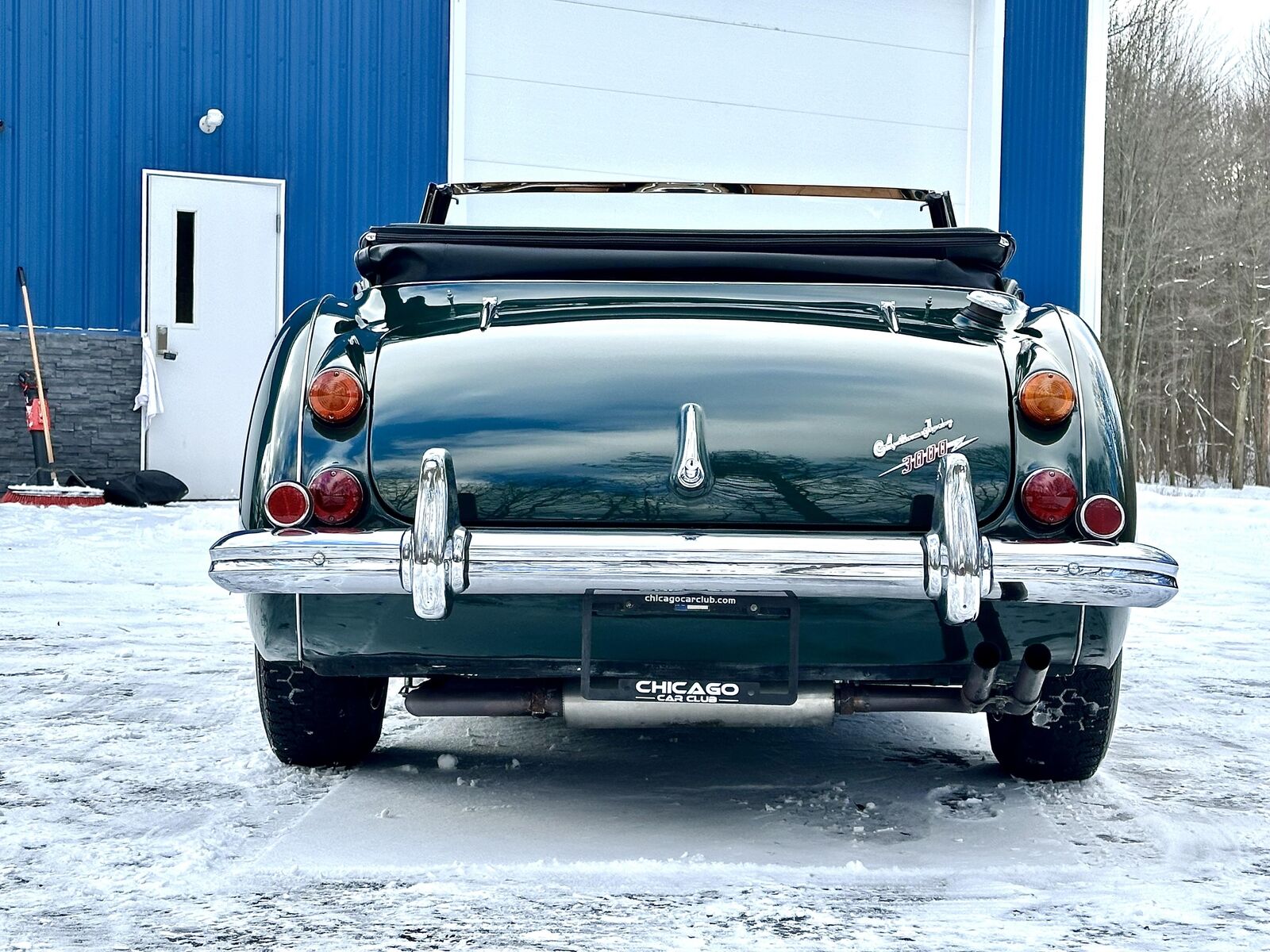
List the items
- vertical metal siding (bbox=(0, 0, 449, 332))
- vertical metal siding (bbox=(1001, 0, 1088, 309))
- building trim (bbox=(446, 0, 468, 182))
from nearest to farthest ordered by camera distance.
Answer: vertical metal siding (bbox=(0, 0, 449, 332)) → building trim (bbox=(446, 0, 468, 182)) → vertical metal siding (bbox=(1001, 0, 1088, 309))

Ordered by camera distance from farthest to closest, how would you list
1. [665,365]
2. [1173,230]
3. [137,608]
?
[1173,230] → [137,608] → [665,365]

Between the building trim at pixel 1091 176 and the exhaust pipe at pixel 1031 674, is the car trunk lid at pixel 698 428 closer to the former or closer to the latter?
the exhaust pipe at pixel 1031 674

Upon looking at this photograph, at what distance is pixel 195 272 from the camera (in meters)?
11.5

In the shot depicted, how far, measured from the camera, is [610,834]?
9.41ft

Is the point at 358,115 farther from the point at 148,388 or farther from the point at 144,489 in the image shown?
the point at 144,489

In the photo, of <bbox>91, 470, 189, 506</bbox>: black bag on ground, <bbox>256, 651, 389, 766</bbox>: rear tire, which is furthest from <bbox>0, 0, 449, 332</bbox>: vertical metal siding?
<bbox>256, 651, 389, 766</bbox>: rear tire

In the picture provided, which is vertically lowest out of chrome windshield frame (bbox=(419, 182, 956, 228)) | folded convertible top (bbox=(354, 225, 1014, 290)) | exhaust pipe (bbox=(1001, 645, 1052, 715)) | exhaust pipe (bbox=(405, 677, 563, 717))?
exhaust pipe (bbox=(405, 677, 563, 717))

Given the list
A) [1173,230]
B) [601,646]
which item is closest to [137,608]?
[601,646]

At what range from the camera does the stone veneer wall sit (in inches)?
441

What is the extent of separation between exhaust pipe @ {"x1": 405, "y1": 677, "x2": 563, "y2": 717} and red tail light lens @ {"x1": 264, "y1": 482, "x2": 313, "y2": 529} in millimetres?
437

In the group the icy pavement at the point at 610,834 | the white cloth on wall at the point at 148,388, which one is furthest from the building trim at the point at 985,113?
the icy pavement at the point at 610,834

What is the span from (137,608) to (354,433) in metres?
3.76

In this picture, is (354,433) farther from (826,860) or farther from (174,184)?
(174,184)

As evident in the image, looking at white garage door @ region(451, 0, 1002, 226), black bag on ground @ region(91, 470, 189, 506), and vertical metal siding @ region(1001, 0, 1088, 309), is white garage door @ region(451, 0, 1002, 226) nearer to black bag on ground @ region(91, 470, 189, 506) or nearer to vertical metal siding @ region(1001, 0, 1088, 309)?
vertical metal siding @ region(1001, 0, 1088, 309)
